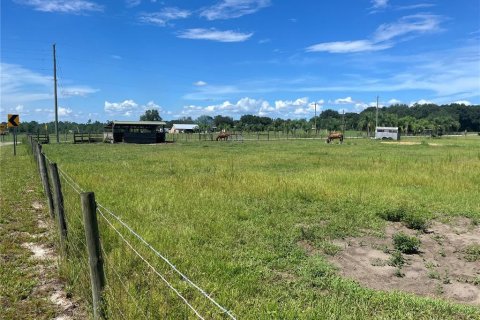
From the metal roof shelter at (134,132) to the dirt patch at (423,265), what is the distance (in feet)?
151

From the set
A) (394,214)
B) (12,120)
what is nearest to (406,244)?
(394,214)

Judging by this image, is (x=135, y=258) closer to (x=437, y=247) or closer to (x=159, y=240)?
(x=159, y=240)

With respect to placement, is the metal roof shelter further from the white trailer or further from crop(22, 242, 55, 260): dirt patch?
crop(22, 242, 55, 260): dirt patch

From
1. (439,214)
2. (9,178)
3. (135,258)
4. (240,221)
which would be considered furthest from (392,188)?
(9,178)

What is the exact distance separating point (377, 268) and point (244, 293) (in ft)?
7.59

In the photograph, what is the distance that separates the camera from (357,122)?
137 meters

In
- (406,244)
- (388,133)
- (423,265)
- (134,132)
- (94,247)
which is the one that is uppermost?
(388,133)

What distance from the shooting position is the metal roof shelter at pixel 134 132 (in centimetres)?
5106

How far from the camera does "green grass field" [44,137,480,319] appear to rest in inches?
171

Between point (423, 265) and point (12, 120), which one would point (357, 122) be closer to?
point (12, 120)

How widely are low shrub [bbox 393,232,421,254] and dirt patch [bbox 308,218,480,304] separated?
11 centimetres

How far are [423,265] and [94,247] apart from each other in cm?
476

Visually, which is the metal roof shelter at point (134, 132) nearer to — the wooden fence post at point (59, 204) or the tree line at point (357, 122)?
the tree line at point (357, 122)

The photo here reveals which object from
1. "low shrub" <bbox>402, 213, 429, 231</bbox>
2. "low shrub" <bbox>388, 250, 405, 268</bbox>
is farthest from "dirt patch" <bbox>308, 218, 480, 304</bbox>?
"low shrub" <bbox>402, 213, 429, 231</bbox>
